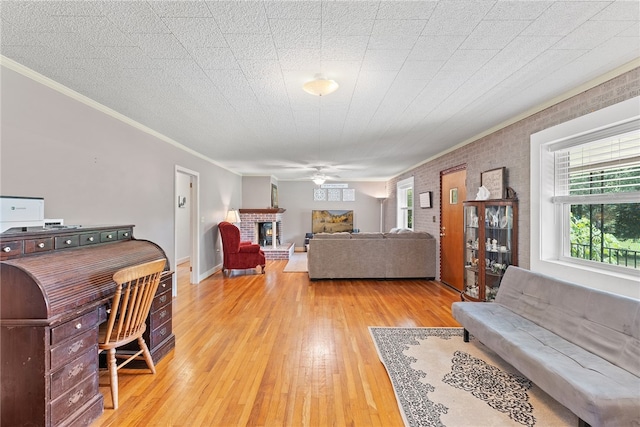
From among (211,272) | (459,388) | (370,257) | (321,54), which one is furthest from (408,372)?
(211,272)

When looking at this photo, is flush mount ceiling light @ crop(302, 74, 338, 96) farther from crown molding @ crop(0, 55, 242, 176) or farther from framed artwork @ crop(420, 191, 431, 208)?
framed artwork @ crop(420, 191, 431, 208)

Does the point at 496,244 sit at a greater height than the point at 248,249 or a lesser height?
greater

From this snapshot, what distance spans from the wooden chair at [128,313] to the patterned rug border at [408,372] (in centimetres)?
192

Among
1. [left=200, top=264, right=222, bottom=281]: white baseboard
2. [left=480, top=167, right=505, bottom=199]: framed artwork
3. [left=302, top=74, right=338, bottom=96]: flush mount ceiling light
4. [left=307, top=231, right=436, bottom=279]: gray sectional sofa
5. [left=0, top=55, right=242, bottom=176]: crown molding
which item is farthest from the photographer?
[left=200, top=264, right=222, bottom=281]: white baseboard

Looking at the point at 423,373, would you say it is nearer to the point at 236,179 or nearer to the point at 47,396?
the point at 47,396

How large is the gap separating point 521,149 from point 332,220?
21.8ft

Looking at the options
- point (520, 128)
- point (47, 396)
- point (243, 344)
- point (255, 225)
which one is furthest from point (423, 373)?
point (255, 225)

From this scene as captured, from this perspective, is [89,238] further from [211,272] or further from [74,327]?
[211,272]

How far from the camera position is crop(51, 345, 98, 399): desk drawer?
5.25ft

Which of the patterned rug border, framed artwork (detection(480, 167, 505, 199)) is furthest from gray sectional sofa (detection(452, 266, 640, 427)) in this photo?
framed artwork (detection(480, 167, 505, 199))

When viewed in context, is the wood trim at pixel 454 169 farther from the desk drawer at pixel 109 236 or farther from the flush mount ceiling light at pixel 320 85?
the desk drawer at pixel 109 236

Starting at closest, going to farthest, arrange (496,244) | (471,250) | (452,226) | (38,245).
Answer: (38,245), (496,244), (471,250), (452,226)

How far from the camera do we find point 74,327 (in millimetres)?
1715

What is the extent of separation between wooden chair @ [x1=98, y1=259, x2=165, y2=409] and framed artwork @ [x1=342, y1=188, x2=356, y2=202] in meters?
7.73
